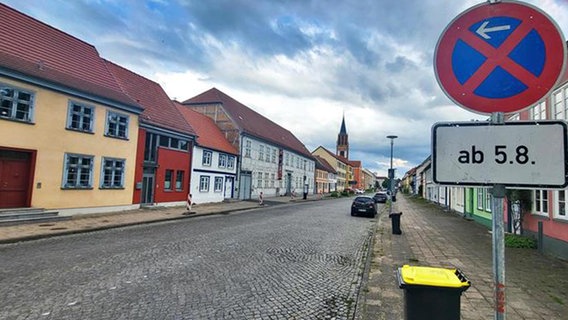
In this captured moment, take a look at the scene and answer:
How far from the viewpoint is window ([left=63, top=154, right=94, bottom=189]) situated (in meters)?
16.1

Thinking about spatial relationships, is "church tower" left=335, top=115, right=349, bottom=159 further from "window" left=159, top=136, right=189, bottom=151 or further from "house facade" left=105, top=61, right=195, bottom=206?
"window" left=159, top=136, right=189, bottom=151

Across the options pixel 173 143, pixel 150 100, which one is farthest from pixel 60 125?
pixel 150 100

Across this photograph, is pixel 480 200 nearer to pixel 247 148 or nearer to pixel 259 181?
pixel 247 148

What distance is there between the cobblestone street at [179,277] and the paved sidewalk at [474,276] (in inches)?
19.8

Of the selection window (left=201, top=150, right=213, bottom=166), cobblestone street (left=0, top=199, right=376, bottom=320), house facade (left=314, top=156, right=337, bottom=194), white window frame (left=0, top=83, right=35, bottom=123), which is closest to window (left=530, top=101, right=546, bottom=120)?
cobblestone street (left=0, top=199, right=376, bottom=320)

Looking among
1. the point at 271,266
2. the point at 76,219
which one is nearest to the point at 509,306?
the point at 271,266

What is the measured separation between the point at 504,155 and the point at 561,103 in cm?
1028

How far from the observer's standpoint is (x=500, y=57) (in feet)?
6.40

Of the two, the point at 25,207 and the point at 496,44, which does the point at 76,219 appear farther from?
the point at 496,44

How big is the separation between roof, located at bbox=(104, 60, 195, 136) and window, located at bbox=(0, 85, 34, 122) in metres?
6.51

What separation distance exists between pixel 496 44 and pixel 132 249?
9.81 m

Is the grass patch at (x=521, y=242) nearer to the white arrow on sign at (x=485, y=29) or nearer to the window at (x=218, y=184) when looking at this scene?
the white arrow on sign at (x=485, y=29)

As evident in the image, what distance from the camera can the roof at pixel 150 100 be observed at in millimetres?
22266

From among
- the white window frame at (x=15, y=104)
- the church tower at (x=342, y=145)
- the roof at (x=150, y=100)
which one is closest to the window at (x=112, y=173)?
the roof at (x=150, y=100)
